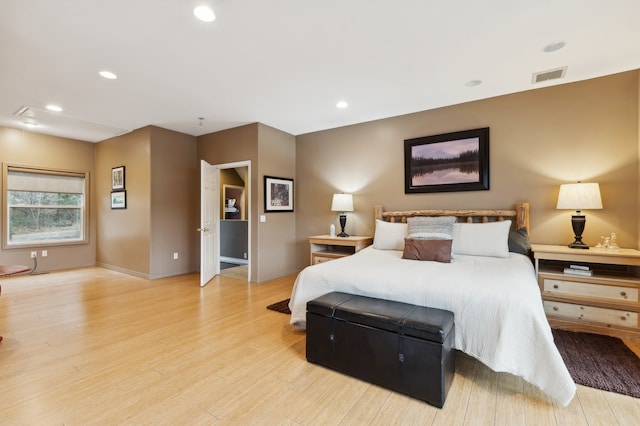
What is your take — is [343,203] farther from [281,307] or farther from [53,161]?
[53,161]

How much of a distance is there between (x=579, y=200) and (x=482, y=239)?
3.15 ft

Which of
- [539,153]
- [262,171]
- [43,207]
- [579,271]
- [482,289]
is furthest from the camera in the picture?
[43,207]

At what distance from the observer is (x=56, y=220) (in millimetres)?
5809

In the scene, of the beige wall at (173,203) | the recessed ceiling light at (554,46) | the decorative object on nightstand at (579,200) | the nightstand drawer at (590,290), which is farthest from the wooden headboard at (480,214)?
the beige wall at (173,203)

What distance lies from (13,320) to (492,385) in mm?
4583

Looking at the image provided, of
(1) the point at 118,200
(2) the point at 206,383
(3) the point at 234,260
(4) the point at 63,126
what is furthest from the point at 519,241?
(4) the point at 63,126

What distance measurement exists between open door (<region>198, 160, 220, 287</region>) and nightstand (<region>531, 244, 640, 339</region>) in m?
4.43

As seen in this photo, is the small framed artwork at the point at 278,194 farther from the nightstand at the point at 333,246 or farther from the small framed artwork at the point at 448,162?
the small framed artwork at the point at 448,162

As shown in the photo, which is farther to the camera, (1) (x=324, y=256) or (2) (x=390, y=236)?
(1) (x=324, y=256)

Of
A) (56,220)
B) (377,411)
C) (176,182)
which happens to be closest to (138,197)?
(176,182)

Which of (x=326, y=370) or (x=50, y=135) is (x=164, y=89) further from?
(x=50, y=135)

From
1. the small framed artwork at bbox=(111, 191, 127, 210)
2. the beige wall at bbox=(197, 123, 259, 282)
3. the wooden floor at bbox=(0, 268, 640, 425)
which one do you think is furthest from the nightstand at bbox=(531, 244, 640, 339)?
the small framed artwork at bbox=(111, 191, 127, 210)

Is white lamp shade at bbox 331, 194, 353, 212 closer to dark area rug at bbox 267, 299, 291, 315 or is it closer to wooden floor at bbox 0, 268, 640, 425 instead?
dark area rug at bbox 267, 299, 291, 315

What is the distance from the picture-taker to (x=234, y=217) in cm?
702
